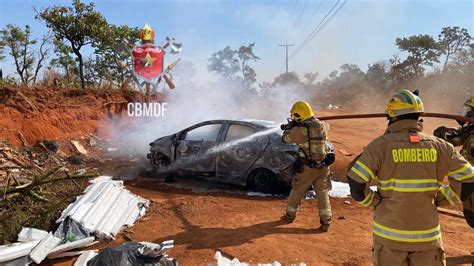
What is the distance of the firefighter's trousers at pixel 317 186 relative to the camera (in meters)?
5.59

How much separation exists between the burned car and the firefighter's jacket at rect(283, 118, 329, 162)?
4.90ft

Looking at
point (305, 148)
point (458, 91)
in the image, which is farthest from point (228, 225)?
point (458, 91)

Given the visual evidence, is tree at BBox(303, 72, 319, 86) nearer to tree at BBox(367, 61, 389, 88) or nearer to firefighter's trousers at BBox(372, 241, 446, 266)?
tree at BBox(367, 61, 389, 88)

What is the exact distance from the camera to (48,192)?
571cm

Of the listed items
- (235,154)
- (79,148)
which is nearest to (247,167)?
(235,154)

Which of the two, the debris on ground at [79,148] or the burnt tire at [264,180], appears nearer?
A: the burnt tire at [264,180]

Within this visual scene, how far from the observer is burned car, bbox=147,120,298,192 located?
7320mm

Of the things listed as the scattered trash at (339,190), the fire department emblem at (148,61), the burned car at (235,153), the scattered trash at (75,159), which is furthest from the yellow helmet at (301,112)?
the fire department emblem at (148,61)

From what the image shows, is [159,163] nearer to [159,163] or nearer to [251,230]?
[159,163]

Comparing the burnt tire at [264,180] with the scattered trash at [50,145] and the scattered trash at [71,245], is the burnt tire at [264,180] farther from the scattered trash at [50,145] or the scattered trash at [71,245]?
the scattered trash at [50,145]

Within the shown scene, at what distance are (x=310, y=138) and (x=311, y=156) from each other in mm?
257

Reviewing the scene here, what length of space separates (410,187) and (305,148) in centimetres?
284

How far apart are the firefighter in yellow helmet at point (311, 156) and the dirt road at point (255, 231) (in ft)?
1.45

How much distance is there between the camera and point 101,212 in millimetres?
5445
